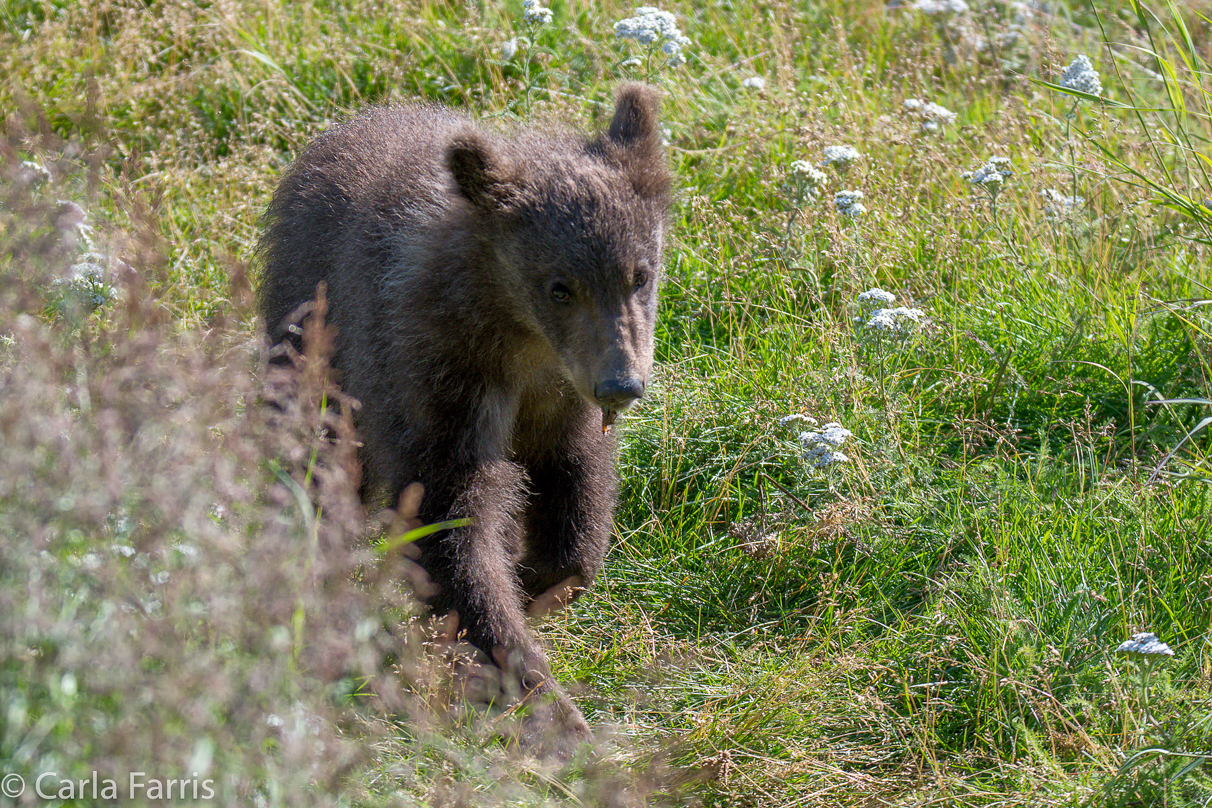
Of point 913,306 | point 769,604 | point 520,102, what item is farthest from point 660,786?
point 520,102

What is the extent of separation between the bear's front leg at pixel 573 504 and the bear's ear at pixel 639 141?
34.2 inches

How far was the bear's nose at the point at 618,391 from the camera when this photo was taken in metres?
3.58

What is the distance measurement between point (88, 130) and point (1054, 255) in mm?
4185

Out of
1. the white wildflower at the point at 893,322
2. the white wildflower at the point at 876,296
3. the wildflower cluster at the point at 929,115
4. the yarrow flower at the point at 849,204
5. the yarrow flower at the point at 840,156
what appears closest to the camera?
the white wildflower at the point at 893,322

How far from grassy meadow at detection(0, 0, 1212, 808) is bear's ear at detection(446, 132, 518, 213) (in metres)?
0.90

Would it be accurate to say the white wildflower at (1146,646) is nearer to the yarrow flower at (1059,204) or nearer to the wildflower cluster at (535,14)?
the yarrow flower at (1059,204)

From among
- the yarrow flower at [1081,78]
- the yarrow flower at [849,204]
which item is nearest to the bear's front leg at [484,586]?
the yarrow flower at [849,204]

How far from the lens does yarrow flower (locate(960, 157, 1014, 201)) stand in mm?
5129

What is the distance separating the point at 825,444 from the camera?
423 centimetres

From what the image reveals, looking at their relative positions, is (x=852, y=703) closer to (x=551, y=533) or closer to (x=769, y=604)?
(x=769, y=604)

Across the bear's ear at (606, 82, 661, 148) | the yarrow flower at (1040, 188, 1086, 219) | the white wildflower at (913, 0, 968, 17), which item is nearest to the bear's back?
Result: the bear's ear at (606, 82, 661, 148)

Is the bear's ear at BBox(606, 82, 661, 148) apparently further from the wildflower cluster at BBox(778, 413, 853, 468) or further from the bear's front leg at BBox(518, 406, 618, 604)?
the wildflower cluster at BBox(778, 413, 853, 468)

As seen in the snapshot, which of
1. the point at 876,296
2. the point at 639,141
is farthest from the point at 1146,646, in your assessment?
the point at 639,141

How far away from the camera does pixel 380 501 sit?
14.0ft
